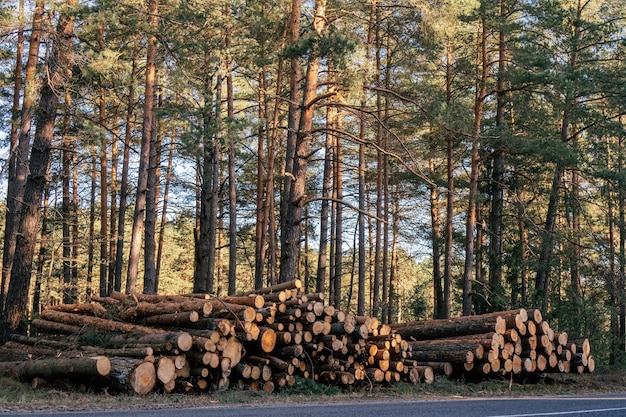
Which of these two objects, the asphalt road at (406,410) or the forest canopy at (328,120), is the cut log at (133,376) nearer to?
the asphalt road at (406,410)

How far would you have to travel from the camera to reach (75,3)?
16078mm

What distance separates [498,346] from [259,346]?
18.1 ft

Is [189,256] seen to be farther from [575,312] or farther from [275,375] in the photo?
[275,375]

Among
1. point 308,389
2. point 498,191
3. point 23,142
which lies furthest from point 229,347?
point 498,191

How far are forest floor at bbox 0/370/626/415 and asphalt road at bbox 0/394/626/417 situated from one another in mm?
838

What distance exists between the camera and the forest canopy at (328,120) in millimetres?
16297

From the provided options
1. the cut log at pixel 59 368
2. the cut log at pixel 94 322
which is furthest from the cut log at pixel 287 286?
the cut log at pixel 59 368

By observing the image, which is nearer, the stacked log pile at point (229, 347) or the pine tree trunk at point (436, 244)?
the stacked log pile at point (229, 347)

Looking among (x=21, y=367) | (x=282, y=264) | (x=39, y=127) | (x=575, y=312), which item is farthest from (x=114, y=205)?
(x=575, y=312)

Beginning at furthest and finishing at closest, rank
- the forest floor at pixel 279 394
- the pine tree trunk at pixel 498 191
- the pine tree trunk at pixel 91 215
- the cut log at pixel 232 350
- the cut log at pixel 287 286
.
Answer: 1. the pine tree trunk at pixel 91 215
2. the pine tree trunk at pixel 498 191
3. the cut log at pixel 287 286
4. the cut log at pixel 232 350
5. the forest floor at pixel 279 394

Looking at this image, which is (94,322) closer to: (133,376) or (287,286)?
(133,376)

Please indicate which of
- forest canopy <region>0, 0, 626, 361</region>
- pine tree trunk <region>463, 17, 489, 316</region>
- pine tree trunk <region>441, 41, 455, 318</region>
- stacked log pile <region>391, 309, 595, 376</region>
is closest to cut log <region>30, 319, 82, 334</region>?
forest canopy <region>0, 0, 626, 361</region>

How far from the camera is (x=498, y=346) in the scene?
45.3 ft

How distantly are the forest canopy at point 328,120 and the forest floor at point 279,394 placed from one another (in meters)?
4.28
